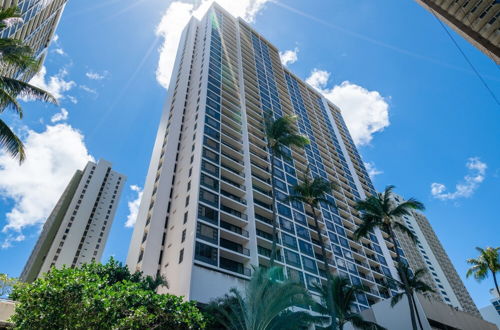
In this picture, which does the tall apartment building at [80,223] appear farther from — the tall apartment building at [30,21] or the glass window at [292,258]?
the tall apartment building at [30,21]

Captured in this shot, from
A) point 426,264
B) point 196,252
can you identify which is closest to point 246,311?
point 196,252

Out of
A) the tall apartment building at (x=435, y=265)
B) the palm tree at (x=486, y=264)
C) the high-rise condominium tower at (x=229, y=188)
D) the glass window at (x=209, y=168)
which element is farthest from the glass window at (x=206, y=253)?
the tall apartment building at (x=435, y=265)

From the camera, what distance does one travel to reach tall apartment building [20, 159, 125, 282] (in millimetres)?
93250

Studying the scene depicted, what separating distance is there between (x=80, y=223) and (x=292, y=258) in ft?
297

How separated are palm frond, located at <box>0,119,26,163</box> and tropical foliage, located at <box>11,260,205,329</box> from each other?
5919mm

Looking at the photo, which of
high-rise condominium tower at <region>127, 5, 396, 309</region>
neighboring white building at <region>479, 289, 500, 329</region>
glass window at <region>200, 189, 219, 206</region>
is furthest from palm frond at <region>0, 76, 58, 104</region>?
neighboring white building at <region>479, 289, 500, 329</region>

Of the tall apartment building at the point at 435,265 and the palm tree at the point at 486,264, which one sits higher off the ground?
the tall apartment building at the point at 435,265

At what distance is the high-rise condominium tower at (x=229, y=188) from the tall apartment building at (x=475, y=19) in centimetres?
1900

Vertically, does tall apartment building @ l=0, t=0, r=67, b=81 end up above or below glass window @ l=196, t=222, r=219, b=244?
above

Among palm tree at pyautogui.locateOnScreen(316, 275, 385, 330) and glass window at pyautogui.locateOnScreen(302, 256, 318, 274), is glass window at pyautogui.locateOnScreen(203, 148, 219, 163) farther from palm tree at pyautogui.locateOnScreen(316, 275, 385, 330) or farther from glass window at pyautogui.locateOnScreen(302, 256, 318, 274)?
palm tree at pyautogui.locateOnScreen(316, 275, 385, 330)

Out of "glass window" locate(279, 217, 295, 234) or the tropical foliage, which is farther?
"glass window" locate(279, 217, 295, 234)

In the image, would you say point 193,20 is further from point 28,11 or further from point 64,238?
point 64,238

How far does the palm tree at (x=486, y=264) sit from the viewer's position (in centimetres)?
3253

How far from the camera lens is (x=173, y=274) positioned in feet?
98.3
